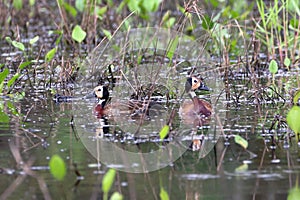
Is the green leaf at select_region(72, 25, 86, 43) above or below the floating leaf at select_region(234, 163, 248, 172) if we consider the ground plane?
above

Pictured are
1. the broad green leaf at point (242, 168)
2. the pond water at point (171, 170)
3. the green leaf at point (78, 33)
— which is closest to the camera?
the pond water at point (171, 170)

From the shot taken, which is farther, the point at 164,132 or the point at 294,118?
the point at 294,118

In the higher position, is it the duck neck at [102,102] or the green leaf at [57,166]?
the green leaf at [57,166]

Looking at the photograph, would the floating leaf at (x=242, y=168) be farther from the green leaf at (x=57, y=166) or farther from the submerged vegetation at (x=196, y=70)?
the green leaf at (x=57, y=166)

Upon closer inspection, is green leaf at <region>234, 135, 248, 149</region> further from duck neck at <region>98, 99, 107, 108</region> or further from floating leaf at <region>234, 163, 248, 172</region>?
duck neck at <region>98, 99, 107, 108</region>

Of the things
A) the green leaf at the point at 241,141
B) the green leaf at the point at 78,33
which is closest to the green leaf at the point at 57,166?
the green leaf at the point at 241,141

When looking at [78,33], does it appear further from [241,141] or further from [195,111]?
[241,141]

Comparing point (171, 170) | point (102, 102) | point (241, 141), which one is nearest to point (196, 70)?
point (102, 102)

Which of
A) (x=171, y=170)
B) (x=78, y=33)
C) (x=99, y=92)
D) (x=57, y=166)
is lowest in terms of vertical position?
(x=171, y=170)

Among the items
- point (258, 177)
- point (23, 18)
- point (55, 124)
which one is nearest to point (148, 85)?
point (55, 124)

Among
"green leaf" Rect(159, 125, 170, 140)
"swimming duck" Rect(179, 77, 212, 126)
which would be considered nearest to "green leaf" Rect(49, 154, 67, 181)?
"green leaf" Rect(159, 125, 170, 140)

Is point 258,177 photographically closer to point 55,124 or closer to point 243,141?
point 243,141

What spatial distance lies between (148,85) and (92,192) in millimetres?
3245

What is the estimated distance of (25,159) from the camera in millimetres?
5387
